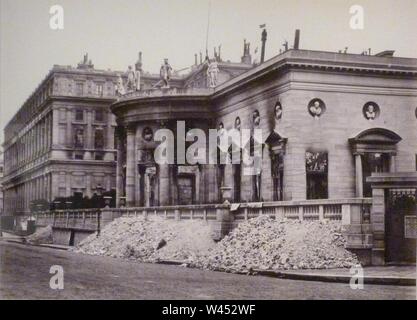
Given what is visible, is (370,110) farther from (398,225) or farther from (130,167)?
(130,167)

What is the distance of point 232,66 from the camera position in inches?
2776

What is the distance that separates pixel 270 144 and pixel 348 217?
15097 mm

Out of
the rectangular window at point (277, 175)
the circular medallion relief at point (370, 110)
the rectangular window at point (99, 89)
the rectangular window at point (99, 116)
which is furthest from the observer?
the rectangular window at point (99, 116)

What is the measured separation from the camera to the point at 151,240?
1543 inches

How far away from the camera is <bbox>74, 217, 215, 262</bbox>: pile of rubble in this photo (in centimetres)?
3578

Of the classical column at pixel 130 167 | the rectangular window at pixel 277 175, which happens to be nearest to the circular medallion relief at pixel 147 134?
the classical column at pixel 130 167

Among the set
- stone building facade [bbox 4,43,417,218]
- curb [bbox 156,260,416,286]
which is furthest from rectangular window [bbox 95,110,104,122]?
curb [bbox 156,260,416,286]

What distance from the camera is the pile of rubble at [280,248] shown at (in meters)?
28.2

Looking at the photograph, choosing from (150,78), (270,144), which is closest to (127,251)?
(270,144)

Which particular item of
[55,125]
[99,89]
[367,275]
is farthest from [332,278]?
[55,125]

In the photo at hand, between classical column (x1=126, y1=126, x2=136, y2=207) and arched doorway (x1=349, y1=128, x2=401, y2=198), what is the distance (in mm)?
22193

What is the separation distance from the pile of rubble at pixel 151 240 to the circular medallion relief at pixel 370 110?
1204cm

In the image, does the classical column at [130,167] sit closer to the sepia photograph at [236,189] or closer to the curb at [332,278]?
the sepia photograph at [236,189]
